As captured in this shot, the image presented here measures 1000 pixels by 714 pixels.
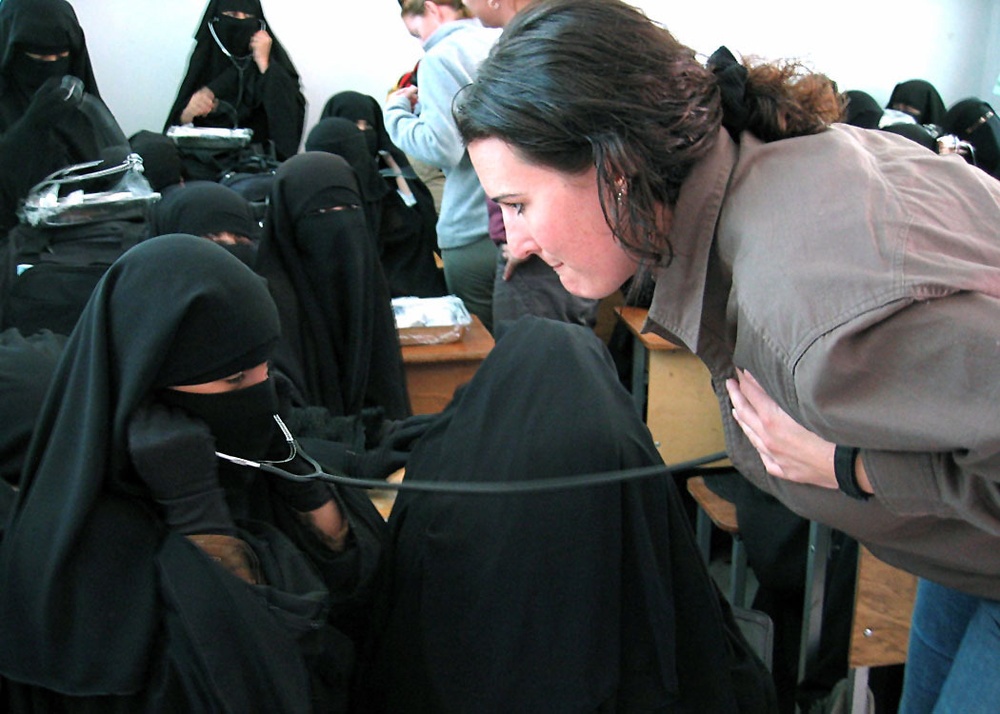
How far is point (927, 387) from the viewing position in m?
0.70

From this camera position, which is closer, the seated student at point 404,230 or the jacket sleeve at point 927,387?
the jacket sleeve at point 927,387

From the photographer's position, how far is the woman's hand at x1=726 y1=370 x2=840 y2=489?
3.08 ft

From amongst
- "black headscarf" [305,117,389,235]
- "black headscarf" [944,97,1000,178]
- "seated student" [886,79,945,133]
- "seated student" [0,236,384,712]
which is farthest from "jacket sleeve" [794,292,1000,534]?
"seated student" [886,79,945,133]

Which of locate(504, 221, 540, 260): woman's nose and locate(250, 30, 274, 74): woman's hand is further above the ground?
locate(504, 221, 540, 260): woman's nose

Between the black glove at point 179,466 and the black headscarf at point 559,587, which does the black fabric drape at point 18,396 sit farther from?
the black headscarf at point 559,587

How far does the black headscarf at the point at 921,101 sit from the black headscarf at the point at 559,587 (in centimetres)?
474

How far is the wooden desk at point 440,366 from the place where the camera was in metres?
Answer: 2.50

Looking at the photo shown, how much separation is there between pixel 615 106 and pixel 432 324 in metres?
1.81

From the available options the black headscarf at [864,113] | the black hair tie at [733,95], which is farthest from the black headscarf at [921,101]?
the black hair tie at [733,95]

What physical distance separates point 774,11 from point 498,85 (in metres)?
5.08

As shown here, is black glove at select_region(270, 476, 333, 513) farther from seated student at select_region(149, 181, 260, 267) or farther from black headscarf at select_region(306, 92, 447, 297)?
black headscarf at select_region(306, 92, 447, 297)

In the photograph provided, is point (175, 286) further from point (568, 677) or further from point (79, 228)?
point (79, 228)

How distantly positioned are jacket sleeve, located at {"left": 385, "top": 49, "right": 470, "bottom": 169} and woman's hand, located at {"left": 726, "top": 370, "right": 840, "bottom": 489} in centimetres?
176

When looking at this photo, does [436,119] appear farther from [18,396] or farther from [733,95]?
[733,95]
